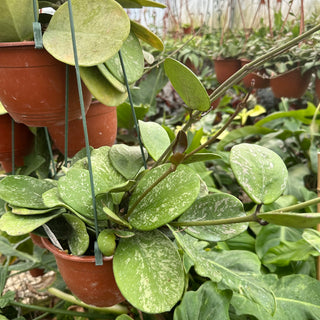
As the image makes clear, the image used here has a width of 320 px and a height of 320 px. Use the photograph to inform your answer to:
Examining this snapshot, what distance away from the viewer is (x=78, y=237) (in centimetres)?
49

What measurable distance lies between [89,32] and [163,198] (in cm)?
26

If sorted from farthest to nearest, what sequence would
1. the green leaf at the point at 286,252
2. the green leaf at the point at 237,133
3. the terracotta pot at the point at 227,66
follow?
the terracotta pot at the point at 227,66
the green leaf at the point at 237,133
the green leaf at the point at 286,252

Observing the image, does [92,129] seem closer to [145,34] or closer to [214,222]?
[145,34]

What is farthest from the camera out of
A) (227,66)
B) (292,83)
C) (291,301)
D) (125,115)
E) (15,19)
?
(227,66)

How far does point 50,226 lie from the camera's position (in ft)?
1.77

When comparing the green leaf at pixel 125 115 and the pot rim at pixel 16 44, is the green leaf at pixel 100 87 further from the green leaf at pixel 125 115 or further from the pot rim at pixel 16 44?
the green leaf at pixel 125 115

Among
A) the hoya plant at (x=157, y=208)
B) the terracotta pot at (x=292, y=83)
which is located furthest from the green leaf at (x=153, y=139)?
the terracotta pot at (x=292, y=83)

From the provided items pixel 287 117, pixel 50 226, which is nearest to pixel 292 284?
pixel 50 226

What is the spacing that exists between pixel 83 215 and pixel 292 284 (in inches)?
23.1

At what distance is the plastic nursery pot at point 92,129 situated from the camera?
2.51 feet

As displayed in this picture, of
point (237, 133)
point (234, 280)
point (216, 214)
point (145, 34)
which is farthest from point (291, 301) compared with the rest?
point (237, 133)

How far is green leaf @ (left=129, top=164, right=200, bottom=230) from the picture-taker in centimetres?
42

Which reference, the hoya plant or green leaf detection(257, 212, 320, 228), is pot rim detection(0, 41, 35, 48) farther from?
green leaf detection(257, 212, 320, 228)

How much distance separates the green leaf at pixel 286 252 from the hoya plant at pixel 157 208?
0.45 metres
